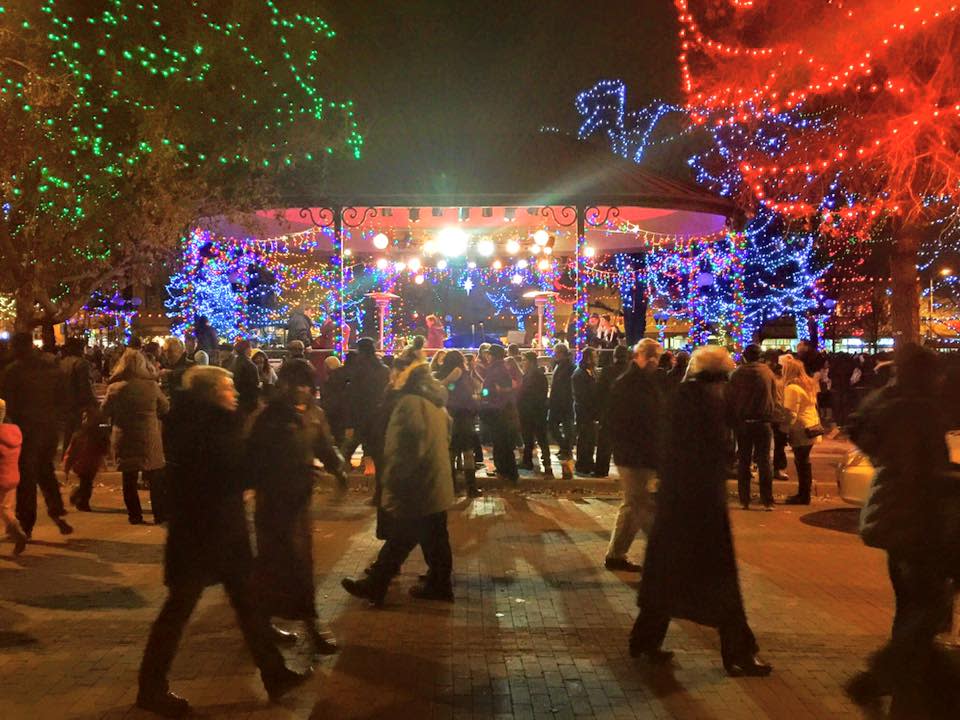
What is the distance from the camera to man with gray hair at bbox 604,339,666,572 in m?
6.68

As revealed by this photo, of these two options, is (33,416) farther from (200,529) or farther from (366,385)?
(200,529)

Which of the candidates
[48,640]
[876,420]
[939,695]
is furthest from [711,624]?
[48,640]

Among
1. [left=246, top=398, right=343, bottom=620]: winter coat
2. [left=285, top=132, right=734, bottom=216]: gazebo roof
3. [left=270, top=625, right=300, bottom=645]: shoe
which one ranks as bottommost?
[left=270, top=625, right=300, bottom=645]: shoe

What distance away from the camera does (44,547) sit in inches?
311

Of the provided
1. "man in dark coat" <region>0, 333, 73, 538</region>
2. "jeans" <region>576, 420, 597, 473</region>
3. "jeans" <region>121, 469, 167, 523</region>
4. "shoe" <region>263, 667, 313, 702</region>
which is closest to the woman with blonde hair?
"jeans" <region>576, 420, 597, 473</region>

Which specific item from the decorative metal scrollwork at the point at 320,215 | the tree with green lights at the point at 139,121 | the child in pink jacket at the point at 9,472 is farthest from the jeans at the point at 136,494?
the decorative metal scrollwork at the point at 320,215

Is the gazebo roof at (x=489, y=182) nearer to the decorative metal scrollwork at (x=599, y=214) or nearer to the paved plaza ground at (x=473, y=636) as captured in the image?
the decorative metal scrollwork at (x=599, y=214)

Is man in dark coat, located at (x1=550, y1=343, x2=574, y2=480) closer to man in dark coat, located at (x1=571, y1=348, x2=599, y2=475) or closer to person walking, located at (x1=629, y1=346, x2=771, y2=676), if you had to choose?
man in dark coat, located at (x1=571, y1=348, x2=599, y2=475)

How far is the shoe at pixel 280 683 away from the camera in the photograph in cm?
446

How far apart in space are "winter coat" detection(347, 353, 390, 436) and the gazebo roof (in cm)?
596

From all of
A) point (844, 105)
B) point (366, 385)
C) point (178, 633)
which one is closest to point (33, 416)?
point (366, 385)

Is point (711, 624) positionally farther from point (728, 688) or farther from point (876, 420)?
point (876, 420)

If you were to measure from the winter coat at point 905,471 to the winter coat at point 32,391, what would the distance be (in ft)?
23.1

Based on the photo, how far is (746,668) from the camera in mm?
4871
